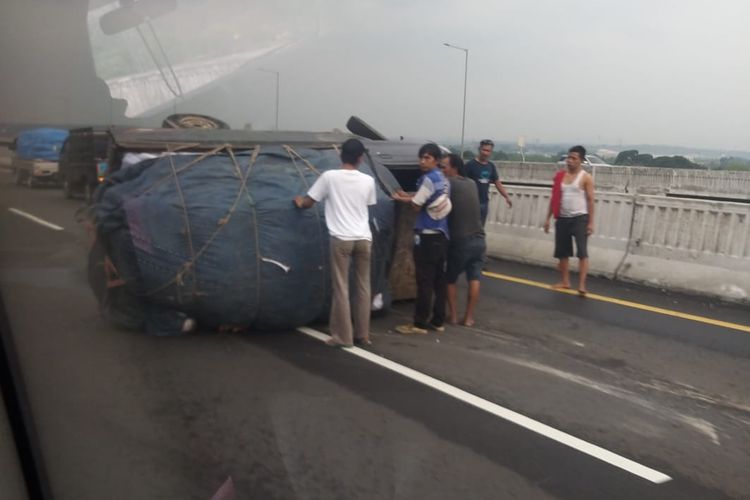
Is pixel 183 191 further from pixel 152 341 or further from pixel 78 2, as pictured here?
pixel 78 2

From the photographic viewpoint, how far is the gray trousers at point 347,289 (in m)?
6.49

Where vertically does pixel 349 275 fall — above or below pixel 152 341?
above

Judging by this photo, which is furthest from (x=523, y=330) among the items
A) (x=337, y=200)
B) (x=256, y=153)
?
(x=256, y=153)

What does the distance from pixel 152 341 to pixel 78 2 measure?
3232mm

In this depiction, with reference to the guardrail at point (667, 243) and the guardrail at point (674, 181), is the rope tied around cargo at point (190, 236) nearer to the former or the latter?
the guardrail at point (667, 243)

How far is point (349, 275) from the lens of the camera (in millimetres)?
6887

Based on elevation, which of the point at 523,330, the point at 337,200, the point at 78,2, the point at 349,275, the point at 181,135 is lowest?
the point at 523,330

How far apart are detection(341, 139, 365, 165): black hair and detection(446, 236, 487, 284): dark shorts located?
1.37 meters

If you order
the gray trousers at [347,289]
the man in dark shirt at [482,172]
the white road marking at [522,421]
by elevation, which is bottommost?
the white road marking at [522,421]

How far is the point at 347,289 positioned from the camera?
21.6 feet

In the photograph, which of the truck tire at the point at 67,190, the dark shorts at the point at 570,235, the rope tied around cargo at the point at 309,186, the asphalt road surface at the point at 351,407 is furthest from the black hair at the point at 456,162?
the truck tire at the point at 67,190

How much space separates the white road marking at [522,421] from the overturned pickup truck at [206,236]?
2.78 feet

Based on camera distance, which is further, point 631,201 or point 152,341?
point 631,201

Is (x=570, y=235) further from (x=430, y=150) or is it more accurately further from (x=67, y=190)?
(x=67, y=190)
